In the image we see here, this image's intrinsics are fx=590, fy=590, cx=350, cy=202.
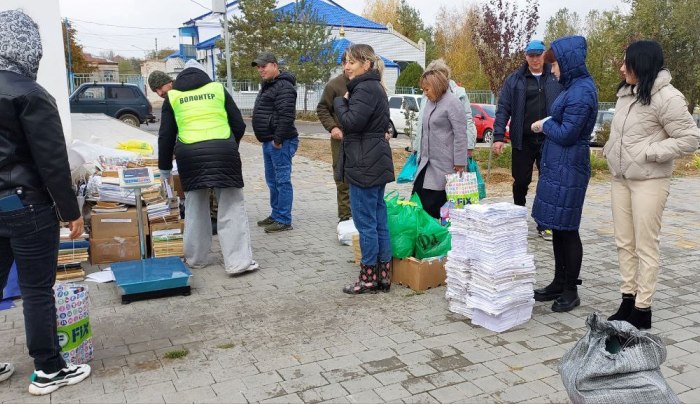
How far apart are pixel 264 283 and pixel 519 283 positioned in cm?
220

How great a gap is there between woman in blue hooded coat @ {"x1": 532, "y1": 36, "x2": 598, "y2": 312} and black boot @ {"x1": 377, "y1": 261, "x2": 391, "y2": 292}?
1.26m

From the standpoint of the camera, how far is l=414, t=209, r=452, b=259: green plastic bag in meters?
5.00

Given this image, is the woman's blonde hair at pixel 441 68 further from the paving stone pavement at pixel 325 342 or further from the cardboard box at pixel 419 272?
the paving stone pavement at pixel 325 342

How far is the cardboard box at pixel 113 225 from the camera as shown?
550 centimetres

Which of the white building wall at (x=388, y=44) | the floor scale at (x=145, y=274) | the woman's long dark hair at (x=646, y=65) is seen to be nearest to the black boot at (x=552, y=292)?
the woman's long dark hair at (x=646, y=65)

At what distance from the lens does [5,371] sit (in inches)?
135

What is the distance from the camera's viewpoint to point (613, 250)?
625 cm

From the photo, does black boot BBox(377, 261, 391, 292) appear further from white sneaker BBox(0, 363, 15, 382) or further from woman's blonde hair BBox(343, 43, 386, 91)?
white sneaker BBox(0, 363, 15, 382)

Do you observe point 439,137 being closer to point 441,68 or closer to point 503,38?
point 441,68

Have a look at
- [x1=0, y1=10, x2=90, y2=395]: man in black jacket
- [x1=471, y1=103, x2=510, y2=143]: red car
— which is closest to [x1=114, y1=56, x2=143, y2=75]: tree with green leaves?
[x1=471, y1=103, x2=510, y2=143]: red car

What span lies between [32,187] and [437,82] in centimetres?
335

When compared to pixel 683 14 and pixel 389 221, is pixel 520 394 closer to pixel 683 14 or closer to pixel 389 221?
pixel 389 221

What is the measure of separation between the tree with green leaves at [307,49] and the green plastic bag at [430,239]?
27071mm

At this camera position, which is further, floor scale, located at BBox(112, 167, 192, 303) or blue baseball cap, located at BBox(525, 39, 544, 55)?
blue baseball cap, located at BBox(525, 39, 544, 55)
